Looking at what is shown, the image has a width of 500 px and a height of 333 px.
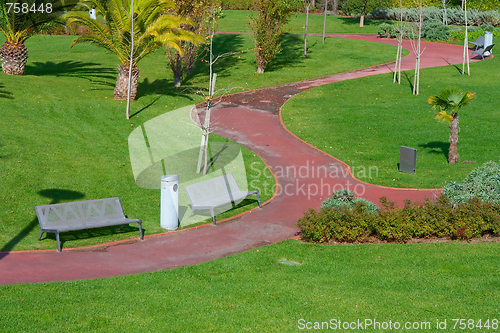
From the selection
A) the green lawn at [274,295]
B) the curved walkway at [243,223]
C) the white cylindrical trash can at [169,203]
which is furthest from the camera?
the white cylindrical trash can at [169,203]

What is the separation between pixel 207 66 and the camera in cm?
3331

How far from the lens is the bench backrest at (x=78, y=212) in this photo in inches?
415

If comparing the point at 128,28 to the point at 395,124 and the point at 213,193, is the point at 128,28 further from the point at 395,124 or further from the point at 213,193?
the point at 395,124

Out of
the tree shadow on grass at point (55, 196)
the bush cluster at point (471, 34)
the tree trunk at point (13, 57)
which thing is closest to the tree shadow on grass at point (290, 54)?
the bush cluster at point (471, 34)

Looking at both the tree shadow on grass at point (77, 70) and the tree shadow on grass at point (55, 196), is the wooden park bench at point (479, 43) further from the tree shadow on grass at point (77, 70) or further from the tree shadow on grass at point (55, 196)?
the tree shadow on grass at point (55, 196)

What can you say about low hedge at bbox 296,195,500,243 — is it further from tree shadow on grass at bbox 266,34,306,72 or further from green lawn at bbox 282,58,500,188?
tree shadow on grass at bbox 266,34,306,72

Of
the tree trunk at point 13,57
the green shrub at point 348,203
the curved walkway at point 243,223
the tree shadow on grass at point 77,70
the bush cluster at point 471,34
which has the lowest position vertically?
the curved walkway at point 243,223

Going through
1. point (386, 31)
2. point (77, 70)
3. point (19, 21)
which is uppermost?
point (386, 31)

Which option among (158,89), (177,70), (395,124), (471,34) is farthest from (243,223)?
(471,34)

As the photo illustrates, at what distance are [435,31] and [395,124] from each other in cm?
2280

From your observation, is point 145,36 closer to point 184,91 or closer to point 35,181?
point 184,91

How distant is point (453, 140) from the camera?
16.6 metres

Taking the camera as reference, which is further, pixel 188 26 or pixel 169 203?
pixel 188 26

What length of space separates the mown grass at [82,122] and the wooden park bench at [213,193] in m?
0.45
